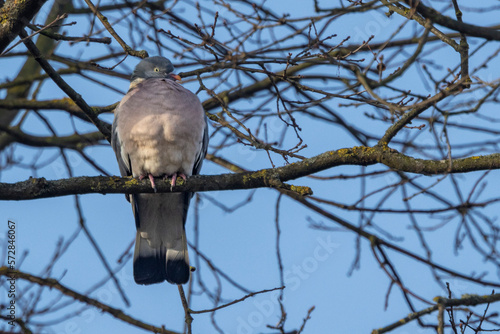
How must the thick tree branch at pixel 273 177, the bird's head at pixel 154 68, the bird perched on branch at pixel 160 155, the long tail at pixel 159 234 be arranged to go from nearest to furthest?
the thick tree branch at pixel 273 177, the bird perched on branch at pixel 160 155, the long tail at pixel 159 234, the bird's head at pixel 154 68

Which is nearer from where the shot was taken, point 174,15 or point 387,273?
point 387,273

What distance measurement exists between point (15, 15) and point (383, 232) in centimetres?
321

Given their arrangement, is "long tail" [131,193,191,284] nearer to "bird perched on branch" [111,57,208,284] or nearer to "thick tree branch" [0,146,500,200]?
"bird perched on branch" [111,57,208,284]

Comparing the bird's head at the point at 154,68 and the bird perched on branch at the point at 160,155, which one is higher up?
the bird's head at the point at 154,68

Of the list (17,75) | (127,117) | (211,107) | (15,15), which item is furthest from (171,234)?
(17,75)

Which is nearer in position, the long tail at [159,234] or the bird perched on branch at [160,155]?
the bird perched on branch at [160,155]

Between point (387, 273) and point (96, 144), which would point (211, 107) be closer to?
point (96, 144)

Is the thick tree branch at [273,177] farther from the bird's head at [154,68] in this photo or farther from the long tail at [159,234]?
the bird's head at [154,68]

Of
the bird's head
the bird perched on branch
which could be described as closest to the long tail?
the bird perched on branch

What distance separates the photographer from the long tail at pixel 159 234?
4.39 m

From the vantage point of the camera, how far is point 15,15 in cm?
320

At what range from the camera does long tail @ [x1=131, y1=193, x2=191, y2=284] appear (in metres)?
4.39

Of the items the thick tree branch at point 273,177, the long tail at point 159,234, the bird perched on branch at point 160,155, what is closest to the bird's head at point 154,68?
the bird perched on branch at point 160,155

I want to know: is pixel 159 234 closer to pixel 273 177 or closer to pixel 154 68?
pixel 154 68
